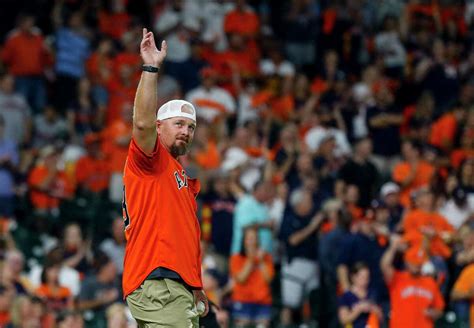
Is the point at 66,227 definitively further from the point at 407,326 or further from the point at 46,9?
the point at 46,9

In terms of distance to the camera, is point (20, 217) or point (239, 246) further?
point (20, 217)

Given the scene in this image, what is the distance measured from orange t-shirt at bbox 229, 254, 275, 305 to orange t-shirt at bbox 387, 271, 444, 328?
149cm

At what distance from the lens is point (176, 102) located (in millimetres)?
6980

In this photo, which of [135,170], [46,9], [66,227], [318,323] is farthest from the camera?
[46,9]

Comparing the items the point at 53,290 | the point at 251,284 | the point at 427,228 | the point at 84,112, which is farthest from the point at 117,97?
the point at 427,228

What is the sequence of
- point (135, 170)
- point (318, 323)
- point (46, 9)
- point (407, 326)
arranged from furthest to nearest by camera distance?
point (46, 9) → point (318, 323) → point (407, 326) → point (135, 170)

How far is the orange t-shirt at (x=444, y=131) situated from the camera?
17219mm

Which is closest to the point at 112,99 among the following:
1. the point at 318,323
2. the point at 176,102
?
the point at 318,323

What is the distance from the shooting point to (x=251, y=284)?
1317 centimetres

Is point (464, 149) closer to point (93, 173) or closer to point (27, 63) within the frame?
point (93, 173)

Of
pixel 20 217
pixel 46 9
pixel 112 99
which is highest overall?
pixel 46 9

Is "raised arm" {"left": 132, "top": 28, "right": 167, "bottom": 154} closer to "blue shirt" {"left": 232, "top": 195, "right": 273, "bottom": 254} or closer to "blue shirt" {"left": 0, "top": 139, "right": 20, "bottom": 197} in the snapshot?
"blue shirt" {"left": 232, "top": 195, "right": 273, "bottom": 254}

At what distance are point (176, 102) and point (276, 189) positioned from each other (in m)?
8.12

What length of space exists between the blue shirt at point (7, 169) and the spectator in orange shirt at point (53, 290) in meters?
2.26
